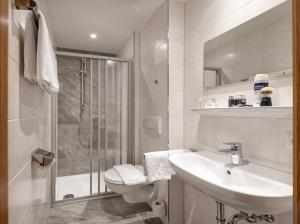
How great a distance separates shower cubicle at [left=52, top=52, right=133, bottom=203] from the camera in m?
2.51

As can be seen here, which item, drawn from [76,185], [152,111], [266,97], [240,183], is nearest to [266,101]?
[266,97]

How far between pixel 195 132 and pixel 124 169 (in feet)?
3.23

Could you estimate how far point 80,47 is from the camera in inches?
110

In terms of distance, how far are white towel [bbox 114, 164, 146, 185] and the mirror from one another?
3.72ft

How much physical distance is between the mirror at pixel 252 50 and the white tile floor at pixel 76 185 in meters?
2.00

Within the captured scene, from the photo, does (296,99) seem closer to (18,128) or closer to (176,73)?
(18,128)

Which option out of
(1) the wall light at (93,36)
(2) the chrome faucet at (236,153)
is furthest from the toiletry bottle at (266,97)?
(1) the wall light at (93,36)

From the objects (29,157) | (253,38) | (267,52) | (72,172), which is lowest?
(72,172)

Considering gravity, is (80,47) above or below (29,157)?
above

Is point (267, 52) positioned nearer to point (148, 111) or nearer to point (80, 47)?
point (148, 111)

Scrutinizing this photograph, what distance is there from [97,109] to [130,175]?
106 centimetres

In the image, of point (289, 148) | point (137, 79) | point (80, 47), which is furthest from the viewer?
point (80, 47)

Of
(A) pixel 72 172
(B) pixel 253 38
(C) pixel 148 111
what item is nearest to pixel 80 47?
(C) pixel 148 111

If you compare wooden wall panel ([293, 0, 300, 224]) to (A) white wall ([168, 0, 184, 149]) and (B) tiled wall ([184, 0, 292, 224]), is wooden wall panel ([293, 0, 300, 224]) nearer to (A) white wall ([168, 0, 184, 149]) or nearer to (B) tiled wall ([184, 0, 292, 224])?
(B) tiled wall ([184, 0, 292, 224])
